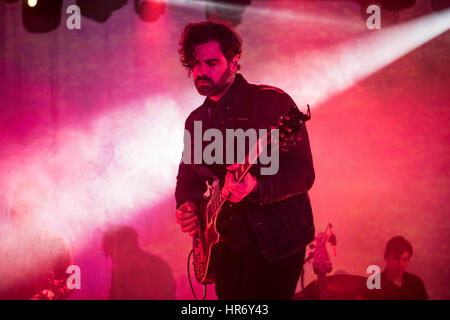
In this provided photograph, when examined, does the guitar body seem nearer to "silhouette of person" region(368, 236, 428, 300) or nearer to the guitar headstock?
the guitar headstock

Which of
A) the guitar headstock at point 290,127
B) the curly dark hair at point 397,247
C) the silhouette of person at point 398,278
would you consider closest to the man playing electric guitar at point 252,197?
the guitar headstock at point 290,127

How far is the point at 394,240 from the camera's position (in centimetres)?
388

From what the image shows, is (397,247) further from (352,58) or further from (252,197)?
(252,197)

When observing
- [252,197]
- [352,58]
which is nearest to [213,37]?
[252,197]

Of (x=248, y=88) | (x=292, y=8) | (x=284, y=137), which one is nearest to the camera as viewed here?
(x=284, y=137)

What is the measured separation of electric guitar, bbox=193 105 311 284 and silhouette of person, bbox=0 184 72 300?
2369 millimetres

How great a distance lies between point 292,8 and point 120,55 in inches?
71.1

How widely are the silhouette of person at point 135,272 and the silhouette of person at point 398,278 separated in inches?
77.5

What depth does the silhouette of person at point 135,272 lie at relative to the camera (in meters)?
4.15

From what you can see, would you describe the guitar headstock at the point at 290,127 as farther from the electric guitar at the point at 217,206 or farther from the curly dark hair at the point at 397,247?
the curly dark hair at the point at 397,247

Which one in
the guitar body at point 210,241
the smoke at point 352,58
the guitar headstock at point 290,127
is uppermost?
the smoke at point 352,58

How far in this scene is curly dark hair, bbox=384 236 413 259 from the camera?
3.82 m
